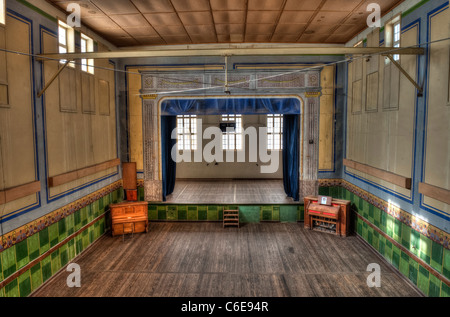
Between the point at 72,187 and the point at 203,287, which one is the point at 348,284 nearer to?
the point at 203,287

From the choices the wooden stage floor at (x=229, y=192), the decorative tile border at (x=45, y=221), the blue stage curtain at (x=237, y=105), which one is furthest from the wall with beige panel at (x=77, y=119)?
the wooden stage floor at (x=229, y=192)

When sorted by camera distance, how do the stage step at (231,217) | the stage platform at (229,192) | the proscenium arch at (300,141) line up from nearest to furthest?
1. the stage step at (231,217)
2. the proscenium arch at (300,141)
3. the stage platform at (229,192)

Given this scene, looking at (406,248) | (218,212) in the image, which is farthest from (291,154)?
(406,248)

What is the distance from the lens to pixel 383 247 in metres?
6.29

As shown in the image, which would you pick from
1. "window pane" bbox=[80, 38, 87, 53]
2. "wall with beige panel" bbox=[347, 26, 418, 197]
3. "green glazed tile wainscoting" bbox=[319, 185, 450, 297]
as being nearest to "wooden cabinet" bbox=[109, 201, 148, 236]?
"window pane" bbox=[80, 38, 87, 53]

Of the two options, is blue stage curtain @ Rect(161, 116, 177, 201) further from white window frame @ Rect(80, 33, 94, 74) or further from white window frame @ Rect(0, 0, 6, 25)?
white window frame @ Rect(0, 0, 6, 25)

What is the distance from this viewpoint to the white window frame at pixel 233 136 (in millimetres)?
13750

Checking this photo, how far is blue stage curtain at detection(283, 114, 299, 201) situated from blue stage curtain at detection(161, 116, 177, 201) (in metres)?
3.57

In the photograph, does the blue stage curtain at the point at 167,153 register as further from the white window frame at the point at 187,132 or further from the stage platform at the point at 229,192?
the white window frame at the point at 187,132

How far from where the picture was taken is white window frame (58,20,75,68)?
5945 millimetres

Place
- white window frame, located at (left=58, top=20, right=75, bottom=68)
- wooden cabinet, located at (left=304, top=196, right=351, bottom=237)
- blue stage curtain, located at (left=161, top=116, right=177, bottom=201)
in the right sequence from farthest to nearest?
blue stage curtain, located at (left=161, top=116, right=177, bottom=201)
wooden cabinet, located at (left=304, top=196, right=351, bottom=237)
white window frame, located at (left=58, top=20, right=75, bottom=68)

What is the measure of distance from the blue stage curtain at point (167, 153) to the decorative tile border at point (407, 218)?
4991 mm

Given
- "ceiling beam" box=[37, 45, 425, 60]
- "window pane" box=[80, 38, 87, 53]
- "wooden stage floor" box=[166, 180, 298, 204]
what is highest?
"window pane" box=[80, 38, 87, 53]

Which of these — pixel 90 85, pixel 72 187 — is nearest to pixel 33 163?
pixel 72 187
